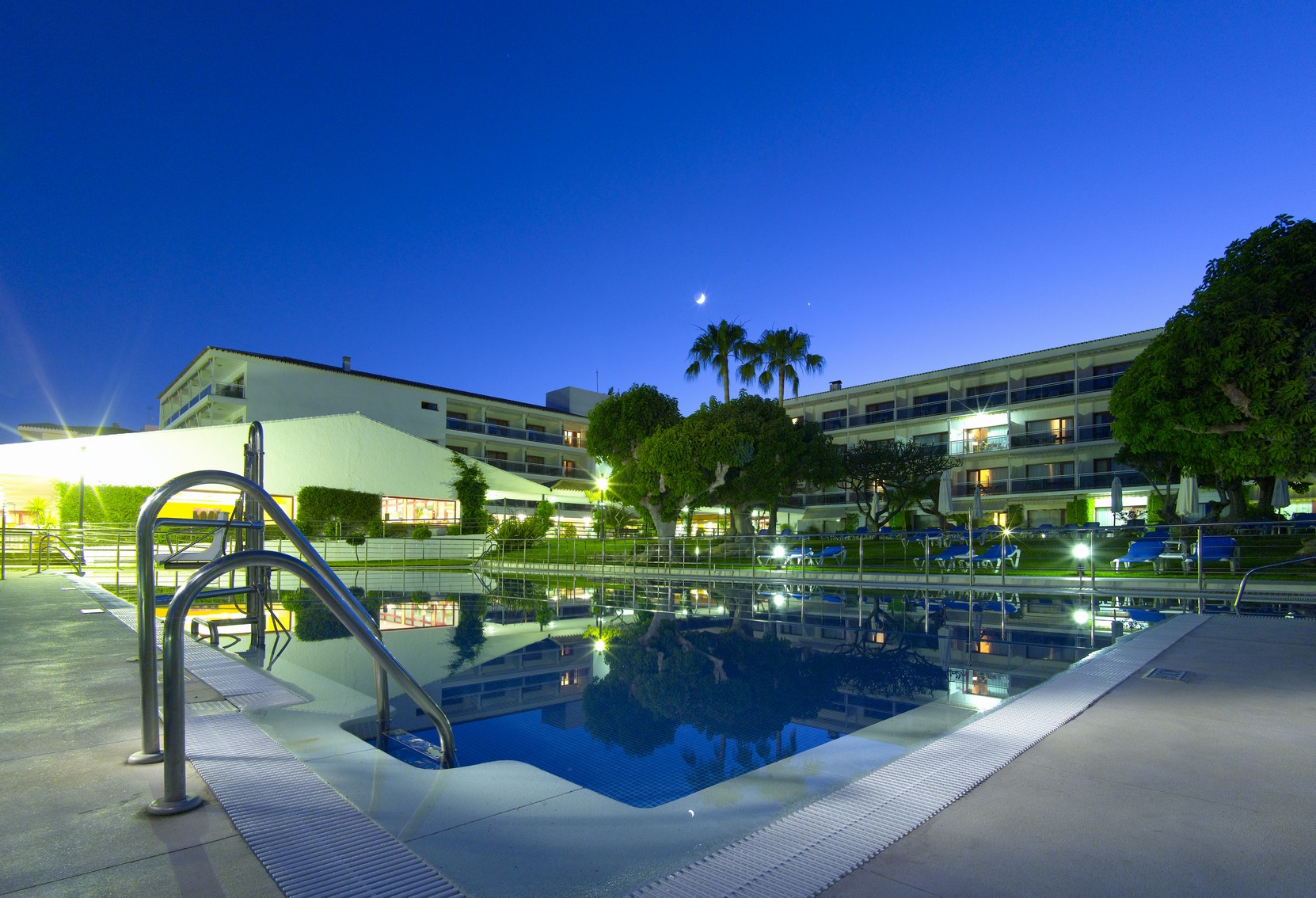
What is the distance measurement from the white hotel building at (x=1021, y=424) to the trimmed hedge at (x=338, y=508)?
25171 millimetres

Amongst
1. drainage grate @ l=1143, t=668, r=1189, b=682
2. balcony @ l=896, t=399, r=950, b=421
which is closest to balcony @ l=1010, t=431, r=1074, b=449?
balcony @ l=896, t=399, r=950, b=421

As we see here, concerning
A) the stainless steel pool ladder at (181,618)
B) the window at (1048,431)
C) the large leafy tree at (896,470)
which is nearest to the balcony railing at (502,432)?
the large leafy tree at (896,470)

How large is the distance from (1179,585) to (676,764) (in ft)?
43.4

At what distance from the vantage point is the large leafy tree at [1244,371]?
1589 cm

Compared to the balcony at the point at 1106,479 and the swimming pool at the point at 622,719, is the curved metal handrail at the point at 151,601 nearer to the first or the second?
the swimming pool at the point at 622,719

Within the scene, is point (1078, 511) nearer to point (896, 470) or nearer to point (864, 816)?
point (896, 470)

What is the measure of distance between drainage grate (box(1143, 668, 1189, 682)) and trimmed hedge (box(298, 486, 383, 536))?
28981 mm

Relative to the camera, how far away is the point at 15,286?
106938 mm

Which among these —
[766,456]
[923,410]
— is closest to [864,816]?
[766,456]

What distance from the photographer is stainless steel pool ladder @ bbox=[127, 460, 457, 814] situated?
2.37 meters

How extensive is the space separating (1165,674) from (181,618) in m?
5.67

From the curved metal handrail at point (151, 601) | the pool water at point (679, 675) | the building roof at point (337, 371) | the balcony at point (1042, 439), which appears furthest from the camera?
the building roof at point (337, 371)

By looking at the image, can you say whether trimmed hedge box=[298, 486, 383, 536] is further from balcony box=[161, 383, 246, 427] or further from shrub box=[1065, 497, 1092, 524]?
shrub box=[1065, 497, 1092, 524]

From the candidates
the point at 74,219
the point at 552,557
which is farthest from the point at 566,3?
the point at 74,219
